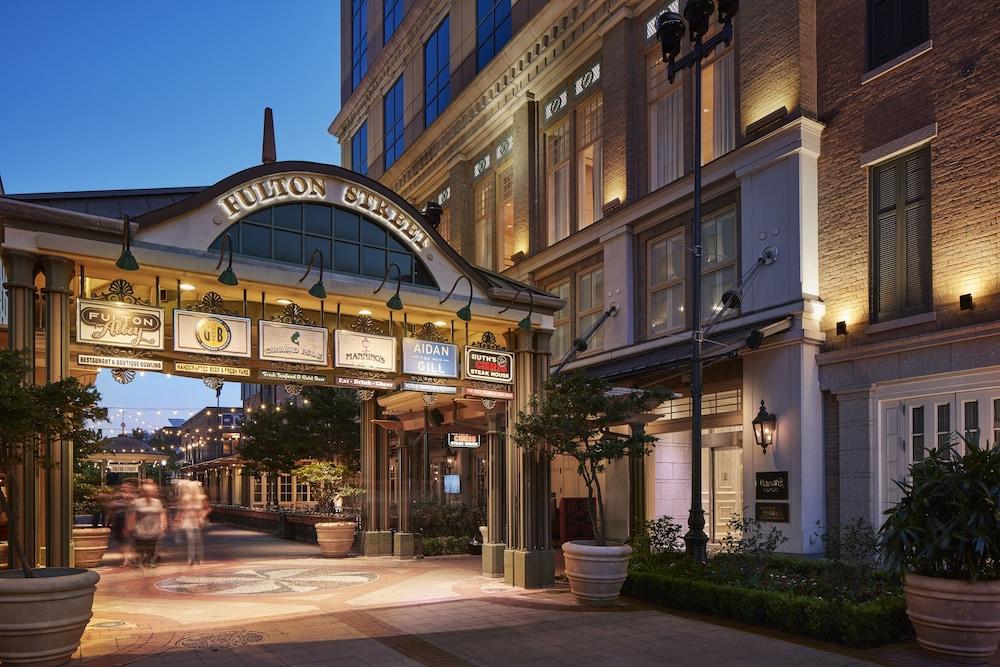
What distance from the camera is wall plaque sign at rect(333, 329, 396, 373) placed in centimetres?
1313

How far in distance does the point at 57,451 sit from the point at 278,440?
25079 mm

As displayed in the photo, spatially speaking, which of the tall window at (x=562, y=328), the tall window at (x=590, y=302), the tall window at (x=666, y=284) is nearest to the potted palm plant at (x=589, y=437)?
the tall window at (x=666, y=284)

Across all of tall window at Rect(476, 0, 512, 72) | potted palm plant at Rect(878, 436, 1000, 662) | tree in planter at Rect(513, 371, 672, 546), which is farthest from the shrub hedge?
tall window at Rect(476, 0, 512, 72)

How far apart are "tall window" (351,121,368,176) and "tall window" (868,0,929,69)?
2838 cm

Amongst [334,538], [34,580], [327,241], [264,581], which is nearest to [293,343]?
[327,241]

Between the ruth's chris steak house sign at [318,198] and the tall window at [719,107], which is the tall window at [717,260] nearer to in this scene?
the tall window at [719,107]

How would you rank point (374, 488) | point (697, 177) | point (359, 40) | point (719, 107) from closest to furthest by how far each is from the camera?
1. point (697, 177)
2. point (719, 107)
3. point (374, 488)
4. point (359, 40)

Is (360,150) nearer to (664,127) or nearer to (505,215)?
(505,215)

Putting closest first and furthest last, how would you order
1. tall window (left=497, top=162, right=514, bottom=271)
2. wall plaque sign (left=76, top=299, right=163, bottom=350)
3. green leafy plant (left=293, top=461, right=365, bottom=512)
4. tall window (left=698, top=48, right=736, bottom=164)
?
wall plaque sign (left=76, top=299, right=163, bottom=350), tall window (left=698, top=48, right=736, bottom=164), green leafy plant (left=293, top=461, right=365, bottom=512), tall window (left=497, top=162, right=514, bottom=271)

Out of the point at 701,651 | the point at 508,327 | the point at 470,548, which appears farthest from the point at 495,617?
the point at 470,548

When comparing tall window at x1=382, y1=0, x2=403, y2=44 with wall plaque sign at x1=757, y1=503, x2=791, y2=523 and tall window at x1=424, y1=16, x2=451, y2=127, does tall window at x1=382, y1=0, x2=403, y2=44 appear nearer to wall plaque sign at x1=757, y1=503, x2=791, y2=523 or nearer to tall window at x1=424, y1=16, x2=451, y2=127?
tall window at x1=424, y1=16, x2=451, y2=127

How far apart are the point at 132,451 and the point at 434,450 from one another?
1328cm

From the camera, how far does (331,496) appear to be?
25359 millimetres

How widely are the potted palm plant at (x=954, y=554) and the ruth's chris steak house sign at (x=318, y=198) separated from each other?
28.5ft
